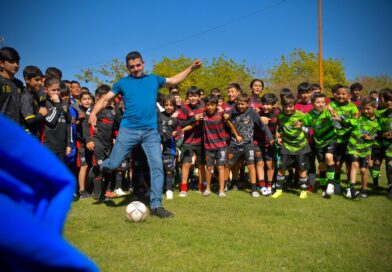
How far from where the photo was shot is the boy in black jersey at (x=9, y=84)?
492 centimetres

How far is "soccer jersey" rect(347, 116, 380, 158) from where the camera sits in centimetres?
670

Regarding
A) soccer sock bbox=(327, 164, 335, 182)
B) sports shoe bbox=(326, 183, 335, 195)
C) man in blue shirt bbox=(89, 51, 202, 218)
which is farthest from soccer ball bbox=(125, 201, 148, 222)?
soccer sock bbox=(327, 164, 335, 182)

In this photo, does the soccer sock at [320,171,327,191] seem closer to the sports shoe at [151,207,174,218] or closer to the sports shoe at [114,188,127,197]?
the sports shoe at [151,207,174,218]

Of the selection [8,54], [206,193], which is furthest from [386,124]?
[8,54]

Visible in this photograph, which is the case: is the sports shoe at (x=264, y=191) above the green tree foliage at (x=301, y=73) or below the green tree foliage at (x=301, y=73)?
below

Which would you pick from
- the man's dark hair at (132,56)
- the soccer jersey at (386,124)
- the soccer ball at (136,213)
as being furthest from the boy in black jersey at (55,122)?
the soccer jersey at (386,124)

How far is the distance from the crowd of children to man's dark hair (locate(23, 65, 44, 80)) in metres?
0.52

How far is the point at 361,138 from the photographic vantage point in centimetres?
670

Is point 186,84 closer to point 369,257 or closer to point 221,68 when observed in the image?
point 221,68

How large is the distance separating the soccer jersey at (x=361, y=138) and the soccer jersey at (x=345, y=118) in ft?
0.42

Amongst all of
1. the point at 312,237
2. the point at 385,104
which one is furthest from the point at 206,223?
the point at 385,104

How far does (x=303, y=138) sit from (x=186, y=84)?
26.4m

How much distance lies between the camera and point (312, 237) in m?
4.27

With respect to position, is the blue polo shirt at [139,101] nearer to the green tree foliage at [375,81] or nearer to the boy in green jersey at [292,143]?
the boy in green jersey at [292,143]
